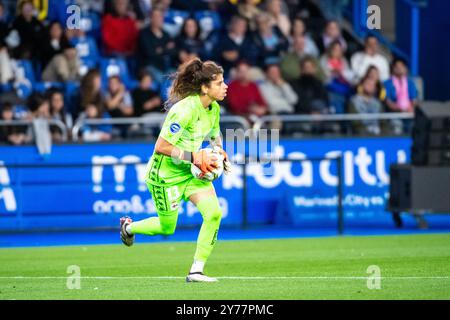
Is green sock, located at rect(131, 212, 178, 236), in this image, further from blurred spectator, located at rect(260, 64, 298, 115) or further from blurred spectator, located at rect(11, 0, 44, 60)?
blurred spectator, located at rect(11, 0, 44, 60)

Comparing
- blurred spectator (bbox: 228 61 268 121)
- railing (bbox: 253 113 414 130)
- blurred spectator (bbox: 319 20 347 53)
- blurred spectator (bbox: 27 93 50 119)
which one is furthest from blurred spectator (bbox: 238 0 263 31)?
blurred spectator (bbox: 27 93 50 119)

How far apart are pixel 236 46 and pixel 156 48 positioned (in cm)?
163

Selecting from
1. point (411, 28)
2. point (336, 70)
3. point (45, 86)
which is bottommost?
point (336, 70)

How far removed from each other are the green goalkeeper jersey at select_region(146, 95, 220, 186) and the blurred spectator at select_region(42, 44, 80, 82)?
10518 millimetres

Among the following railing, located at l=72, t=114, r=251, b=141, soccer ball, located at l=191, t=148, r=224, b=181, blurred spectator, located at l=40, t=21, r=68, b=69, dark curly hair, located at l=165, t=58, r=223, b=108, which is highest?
dark curly hair, located at l=165, t=58, r=223, b=108

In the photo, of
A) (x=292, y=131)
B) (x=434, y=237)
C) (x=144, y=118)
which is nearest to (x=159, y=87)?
(x=144, y=118)

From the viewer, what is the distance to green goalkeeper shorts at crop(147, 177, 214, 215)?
12.7 meters

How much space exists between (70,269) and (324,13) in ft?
46.6

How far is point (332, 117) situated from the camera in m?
23.2

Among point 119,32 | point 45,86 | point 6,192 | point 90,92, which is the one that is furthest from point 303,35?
point 6,192

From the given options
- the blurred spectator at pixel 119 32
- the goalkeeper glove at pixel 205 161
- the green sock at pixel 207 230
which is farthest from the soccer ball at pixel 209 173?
the blurred spectator at pixel 119 32

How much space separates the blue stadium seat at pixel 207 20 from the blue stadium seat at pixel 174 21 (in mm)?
269

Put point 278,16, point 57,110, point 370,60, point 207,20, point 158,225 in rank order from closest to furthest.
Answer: point 158,225 < point 57,110 < point 207,20 < point 370,60 < point 278,16

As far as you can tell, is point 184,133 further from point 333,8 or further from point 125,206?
point 333,8
